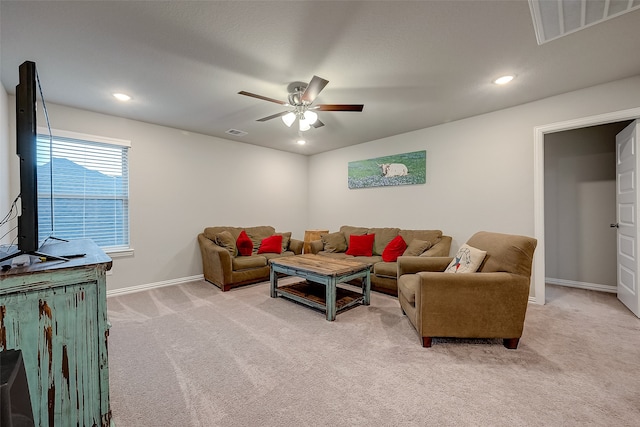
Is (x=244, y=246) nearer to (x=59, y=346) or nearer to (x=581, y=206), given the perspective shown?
(x=59, y=346)

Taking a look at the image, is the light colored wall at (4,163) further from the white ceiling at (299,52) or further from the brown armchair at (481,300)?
the brown armchair at (481,300)

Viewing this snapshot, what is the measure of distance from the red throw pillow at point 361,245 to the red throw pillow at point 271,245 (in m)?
1.20

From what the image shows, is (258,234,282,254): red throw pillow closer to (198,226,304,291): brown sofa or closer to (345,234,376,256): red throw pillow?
(198,226,304,291): brown sofa

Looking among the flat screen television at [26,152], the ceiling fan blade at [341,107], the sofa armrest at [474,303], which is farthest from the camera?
the ceiling fan blade at [341,107]

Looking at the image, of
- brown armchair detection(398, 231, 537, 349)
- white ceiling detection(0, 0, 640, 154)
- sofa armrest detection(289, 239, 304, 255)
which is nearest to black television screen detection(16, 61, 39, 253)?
white ceiling detection(0, 0, 640, 154)

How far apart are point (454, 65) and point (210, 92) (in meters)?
2.51

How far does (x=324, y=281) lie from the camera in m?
2.91

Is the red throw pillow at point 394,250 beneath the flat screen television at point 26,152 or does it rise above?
beneath

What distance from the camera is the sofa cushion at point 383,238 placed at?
4.43 meters

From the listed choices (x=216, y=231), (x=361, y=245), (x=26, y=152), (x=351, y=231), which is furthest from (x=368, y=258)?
(x=26, y=152)

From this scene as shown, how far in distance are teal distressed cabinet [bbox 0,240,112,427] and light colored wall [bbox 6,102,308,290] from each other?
125 inches

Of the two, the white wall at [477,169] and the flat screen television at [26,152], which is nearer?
the flat screen television at [26,152]

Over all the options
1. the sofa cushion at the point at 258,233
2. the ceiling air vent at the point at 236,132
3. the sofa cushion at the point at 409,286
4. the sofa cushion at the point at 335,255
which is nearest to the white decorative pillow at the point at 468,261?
the sofa cushion at the point at 409,286

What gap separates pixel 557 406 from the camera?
1.58 m
